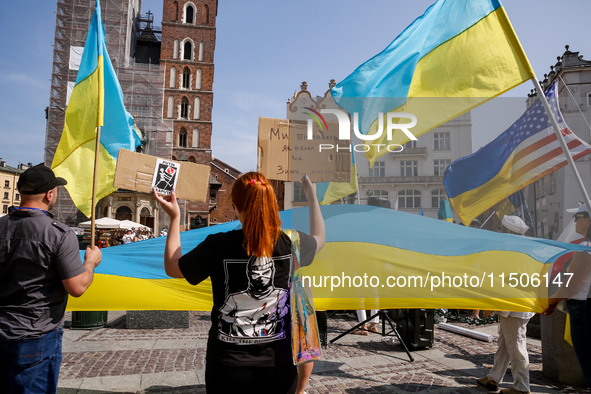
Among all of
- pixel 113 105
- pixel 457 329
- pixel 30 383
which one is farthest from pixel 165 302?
pixel 457 329

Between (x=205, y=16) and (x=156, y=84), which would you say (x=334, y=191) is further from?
(x=205, y=16)

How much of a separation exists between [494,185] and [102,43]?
4494 millimetres

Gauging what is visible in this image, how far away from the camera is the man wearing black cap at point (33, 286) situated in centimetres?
235

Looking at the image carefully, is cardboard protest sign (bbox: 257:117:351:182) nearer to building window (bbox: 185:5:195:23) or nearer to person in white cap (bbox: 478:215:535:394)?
person in white cap (bbox: 478:215:535:394)

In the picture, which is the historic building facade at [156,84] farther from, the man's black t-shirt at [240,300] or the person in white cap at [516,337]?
the man's black t-shirt at [240,300]

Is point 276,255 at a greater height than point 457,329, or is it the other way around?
point 276,255

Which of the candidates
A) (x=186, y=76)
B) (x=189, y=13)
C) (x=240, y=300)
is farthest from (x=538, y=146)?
(x=189, y=13)

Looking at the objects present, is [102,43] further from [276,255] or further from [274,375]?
[274,375]

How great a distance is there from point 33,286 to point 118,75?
1779 inches

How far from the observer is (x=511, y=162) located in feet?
15.9

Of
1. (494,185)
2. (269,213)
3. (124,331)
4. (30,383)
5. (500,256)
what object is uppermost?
(494,185)

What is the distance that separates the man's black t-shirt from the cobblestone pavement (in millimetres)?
2974

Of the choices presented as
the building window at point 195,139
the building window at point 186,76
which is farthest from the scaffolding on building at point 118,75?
the building window at point 186,76

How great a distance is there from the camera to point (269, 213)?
2072mm
